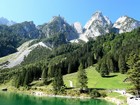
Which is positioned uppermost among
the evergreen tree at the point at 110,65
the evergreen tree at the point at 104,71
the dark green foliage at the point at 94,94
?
the evergreen tree at the point at 110,65

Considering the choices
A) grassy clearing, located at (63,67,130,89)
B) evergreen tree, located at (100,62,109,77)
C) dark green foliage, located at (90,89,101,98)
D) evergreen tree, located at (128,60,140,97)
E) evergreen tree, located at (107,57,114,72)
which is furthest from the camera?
evergreen tree, located at (107,57,114,72)

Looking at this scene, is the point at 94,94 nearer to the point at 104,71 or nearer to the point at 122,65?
the point at 104,71

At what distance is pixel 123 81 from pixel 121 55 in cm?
3591

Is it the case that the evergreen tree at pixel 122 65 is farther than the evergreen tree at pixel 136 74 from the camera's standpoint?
Yes

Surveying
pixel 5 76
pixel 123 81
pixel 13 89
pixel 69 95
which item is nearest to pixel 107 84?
pixel 123 81

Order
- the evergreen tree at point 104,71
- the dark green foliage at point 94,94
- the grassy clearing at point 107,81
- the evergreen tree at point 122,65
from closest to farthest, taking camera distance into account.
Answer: the dark green foliage at point 94,94 < the grassy clearing at point 107,81 < the evergreen tree at point 104,71 < the evergreen tree at point 122,65

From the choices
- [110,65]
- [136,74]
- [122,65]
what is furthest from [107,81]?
[136,74]

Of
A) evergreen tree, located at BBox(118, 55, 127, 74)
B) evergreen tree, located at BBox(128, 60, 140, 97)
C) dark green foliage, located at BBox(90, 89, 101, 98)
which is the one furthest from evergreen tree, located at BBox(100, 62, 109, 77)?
evergreen tree, located at BBox(128, 60, 140, 97)

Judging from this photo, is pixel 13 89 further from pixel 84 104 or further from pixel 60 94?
pixel 84 104

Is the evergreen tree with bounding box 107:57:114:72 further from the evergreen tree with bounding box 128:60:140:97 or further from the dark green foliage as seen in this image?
the evergreen tree with bounding box 128:60:140:97

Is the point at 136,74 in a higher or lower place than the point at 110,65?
lower

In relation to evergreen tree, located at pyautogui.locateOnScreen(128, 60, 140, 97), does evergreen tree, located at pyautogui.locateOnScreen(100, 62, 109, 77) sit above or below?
above

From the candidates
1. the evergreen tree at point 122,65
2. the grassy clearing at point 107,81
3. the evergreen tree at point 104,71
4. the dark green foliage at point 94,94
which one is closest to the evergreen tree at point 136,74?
the dark green foliage at point 94,94

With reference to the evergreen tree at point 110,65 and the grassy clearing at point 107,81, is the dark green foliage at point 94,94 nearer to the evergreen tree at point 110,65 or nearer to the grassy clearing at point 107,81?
the grassy clearing at point 107,81
